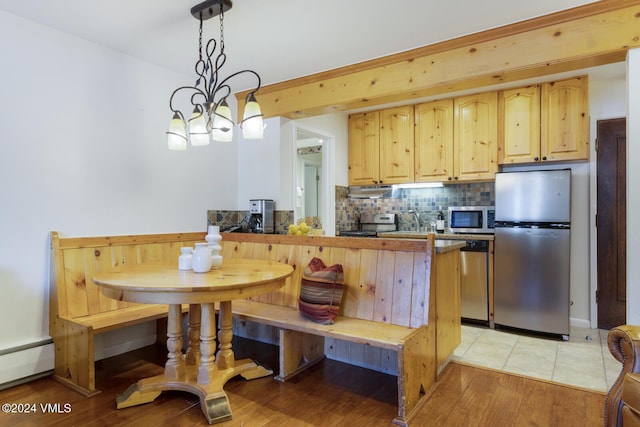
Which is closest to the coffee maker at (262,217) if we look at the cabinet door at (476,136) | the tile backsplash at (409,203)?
the tile backsplash at (409,203)

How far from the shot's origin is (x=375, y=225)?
187 inches

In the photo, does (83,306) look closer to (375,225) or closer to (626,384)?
(626,384)

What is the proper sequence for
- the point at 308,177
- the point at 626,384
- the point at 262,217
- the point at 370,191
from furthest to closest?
the point at 308,177 < the point at 370,191 < the point at 262,217 < the point at 626,384

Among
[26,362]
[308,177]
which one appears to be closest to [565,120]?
[308,177]

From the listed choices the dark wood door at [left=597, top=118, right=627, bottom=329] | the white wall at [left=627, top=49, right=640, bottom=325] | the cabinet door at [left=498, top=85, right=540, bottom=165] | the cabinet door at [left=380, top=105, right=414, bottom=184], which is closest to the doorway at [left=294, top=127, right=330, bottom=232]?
the cabinet door at [left=380, top=105, right=414, bottom=184]

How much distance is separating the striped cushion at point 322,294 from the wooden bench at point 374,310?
0.20 ft

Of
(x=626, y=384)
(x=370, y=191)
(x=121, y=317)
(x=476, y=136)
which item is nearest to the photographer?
(x=626, y=384)

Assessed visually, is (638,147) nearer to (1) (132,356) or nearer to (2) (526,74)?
(2) (526,74)

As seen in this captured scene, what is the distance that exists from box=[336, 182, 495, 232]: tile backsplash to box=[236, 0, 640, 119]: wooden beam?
5.29 ft

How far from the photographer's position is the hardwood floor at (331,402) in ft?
6.34

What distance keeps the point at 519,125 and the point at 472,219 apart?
1.04 meters

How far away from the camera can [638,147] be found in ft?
6.69

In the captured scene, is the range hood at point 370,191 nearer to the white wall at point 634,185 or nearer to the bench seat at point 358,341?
the bench seat at point 358,341

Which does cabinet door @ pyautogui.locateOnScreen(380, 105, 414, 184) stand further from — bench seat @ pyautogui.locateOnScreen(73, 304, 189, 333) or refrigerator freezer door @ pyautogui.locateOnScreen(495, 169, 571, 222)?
bench seat @ pyautogui.locateOnScreen(73, 304, 189, 333)
